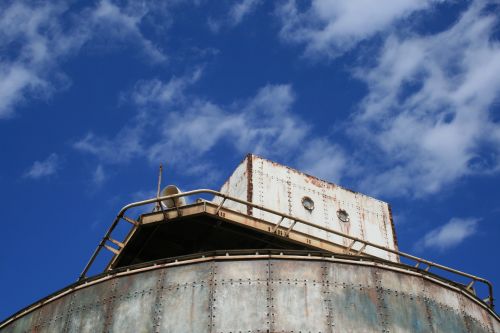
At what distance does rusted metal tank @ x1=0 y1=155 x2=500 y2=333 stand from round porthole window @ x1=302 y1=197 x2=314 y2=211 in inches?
167

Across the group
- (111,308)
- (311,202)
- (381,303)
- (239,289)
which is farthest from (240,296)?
(311,202)

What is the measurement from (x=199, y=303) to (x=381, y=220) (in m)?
14.2

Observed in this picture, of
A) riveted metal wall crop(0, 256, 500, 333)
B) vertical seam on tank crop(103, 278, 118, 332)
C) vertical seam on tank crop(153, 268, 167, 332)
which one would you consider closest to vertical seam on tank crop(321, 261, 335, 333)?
riveted metal wall crop(0, 256, 500, 333)

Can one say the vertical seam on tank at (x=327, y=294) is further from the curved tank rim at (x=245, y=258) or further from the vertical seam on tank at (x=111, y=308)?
the vertical seam on tank at (x=111, y=308)

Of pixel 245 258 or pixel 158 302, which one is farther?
pixel 245 258

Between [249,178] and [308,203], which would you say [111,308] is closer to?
[249,178]

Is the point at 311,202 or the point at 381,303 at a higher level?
the point at 311,202

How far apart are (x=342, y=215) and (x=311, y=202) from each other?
5.60 feet

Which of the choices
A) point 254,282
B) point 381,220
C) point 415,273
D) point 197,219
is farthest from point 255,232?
point 381,220

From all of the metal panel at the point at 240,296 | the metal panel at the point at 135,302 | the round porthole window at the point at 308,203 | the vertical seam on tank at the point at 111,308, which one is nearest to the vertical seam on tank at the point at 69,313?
the vertical seam on tank at the point at 111,308

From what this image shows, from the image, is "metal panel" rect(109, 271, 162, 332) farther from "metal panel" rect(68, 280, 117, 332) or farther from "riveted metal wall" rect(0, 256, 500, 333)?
"metal panel" rect(68, 280, 117, 332)

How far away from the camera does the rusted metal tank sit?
21.3 meters

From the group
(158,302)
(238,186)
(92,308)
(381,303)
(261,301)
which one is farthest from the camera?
(238,186)

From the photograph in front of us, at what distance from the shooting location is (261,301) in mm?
21391
